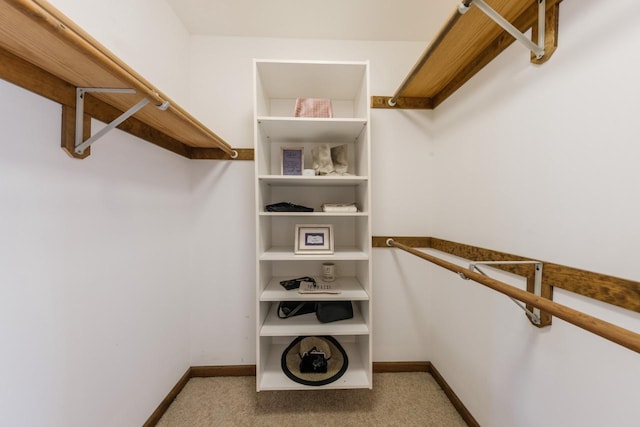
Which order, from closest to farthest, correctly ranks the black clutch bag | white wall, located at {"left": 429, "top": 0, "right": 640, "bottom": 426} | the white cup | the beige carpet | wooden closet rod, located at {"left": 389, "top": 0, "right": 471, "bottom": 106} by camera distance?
white wall, located at {"left": 429, "top": 0, "right": 640, "bottom": 426}, wooden closet rod, located at {"left": 389, "top": 0, "right": 471, "bottom": 106}, the beige carpet, the black clutch bag, the white cup

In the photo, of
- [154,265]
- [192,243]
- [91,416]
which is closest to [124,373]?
[91,416]

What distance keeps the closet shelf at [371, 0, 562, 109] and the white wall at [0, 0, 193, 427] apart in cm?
143

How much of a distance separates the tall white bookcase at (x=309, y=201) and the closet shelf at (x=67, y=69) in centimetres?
57

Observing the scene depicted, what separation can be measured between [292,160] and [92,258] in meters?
1.10

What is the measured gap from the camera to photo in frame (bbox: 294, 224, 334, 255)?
5.33 ft

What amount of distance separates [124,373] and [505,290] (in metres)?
1.58

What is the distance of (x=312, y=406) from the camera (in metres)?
1.54

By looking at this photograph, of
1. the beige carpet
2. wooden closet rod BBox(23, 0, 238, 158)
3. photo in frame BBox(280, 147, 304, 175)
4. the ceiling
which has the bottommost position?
the beige carpet

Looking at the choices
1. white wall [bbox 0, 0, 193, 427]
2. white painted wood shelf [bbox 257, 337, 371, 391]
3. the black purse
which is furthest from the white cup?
white wall [bbox 0, 0, 193, 427]

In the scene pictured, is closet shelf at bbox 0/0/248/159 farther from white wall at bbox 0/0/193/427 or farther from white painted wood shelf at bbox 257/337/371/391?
white painted wood shelf at bbox 257/337/371/391

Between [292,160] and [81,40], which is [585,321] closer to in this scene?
[81,40]

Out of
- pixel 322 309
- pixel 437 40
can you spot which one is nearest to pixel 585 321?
pixel 437 40

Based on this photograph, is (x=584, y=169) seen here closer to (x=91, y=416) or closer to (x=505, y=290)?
(x=505, y=290)

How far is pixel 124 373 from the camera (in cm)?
117
